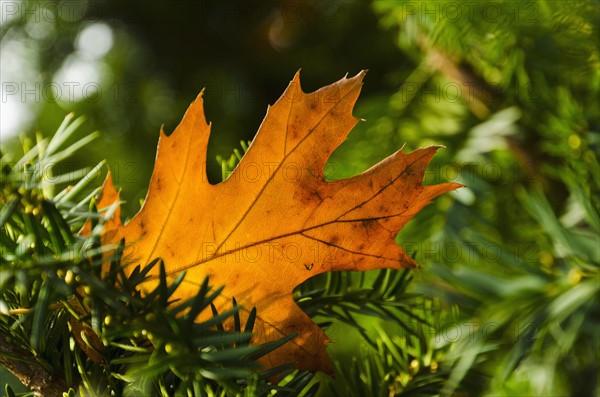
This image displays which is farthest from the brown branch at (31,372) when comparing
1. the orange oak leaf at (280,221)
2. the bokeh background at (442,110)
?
the bokeh background at (442,110)

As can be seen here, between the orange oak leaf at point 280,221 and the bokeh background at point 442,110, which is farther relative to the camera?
the bokeh background at point 442,110

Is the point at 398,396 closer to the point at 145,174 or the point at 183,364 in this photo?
the point at 183,364

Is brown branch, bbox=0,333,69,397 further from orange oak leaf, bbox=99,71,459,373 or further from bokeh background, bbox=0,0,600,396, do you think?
bokeh background, bbox=0,0,600,396

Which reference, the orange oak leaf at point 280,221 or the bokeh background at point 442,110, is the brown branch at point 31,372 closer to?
the orange oak leaf at point 280,221

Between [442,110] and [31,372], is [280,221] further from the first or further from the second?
[442,110]

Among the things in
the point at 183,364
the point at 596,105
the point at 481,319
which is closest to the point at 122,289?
the point at 183,364

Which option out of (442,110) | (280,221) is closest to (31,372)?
(280,221)

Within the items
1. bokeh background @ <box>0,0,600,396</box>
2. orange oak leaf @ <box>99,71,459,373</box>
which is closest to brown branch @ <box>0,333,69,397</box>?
orange oak leaf @ <box>99,71,459,373</box>
